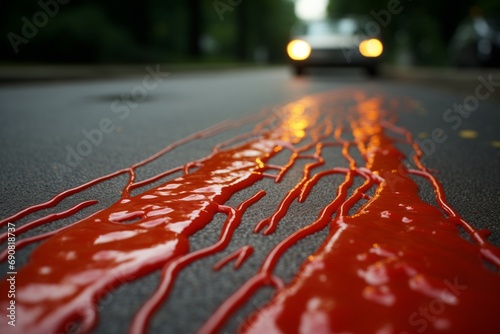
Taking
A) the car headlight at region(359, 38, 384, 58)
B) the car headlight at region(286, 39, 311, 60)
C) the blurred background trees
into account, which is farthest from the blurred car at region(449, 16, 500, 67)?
the blurred background trees

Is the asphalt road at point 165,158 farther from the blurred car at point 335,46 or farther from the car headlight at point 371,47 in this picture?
the car headlight at point 371,47

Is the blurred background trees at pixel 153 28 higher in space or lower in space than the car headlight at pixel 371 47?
higher

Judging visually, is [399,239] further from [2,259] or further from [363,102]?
[363,102]

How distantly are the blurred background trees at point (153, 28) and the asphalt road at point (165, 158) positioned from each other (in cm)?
1263

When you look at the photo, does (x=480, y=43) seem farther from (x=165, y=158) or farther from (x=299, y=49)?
(x=165, y=158)

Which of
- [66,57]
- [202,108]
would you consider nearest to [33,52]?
[66,57]

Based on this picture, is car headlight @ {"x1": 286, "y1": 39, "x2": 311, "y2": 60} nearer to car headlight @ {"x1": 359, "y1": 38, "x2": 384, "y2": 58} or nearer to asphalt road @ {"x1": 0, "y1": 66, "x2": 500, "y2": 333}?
car headlight @ {"x1": 359, "y1": 38, "x2": 384, "y2": 58}

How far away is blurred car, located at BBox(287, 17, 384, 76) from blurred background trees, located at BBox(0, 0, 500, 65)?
6.40 metres

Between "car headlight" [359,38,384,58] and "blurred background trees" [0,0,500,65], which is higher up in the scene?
"blurred background trees" [0,0,500,65]

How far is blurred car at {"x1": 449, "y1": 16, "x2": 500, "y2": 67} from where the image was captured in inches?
469

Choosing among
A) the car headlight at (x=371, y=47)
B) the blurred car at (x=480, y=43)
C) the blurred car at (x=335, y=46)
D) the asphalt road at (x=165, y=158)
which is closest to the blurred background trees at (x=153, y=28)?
the blurred car at (x=335, y=46)

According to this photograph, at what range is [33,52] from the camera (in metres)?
18.8

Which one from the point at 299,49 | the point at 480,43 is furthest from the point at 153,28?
the point at 480,43

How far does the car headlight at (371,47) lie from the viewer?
1345 centimetres
